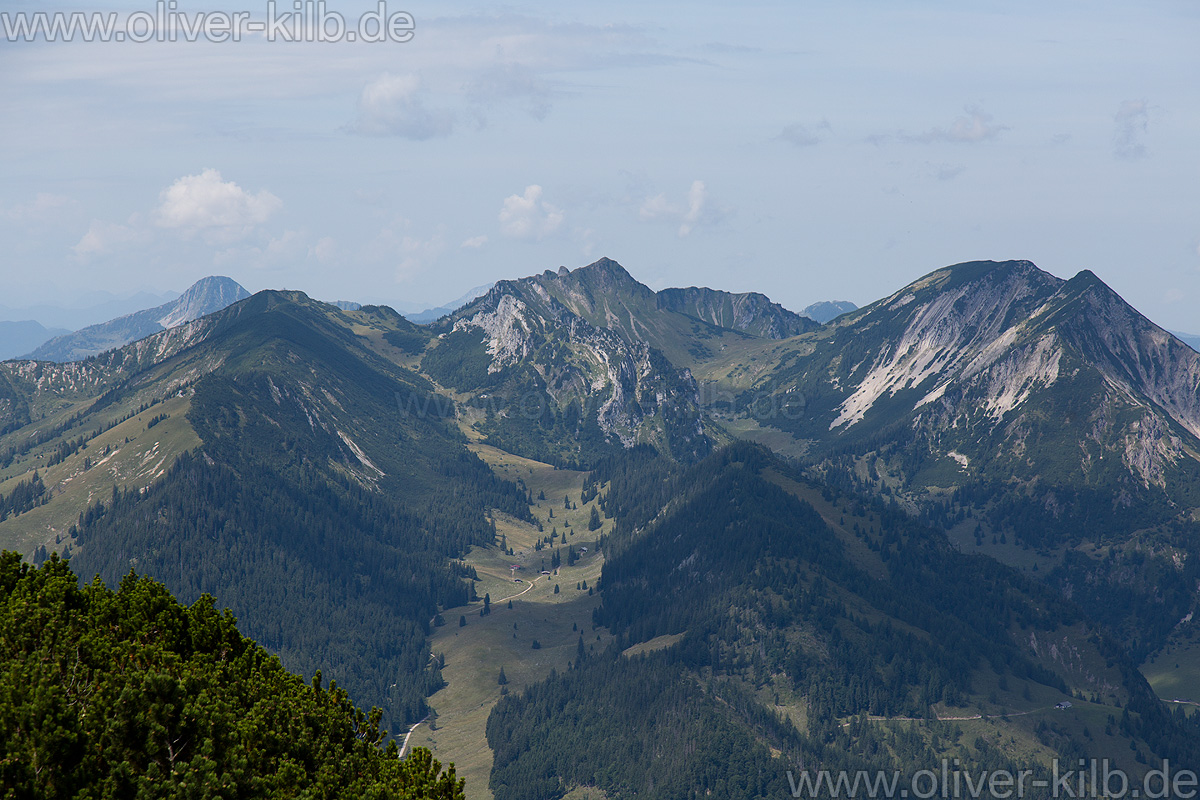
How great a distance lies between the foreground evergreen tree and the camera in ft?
220

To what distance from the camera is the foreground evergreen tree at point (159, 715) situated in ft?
220

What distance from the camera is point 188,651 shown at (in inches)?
4156

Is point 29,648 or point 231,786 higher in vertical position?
point 29,648

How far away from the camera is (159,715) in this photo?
2899 inches

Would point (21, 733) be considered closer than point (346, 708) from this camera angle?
Yes

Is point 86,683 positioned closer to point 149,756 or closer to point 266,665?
point 149,756

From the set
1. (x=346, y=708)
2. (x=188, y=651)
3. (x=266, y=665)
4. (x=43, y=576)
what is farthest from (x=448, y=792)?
(x=43, y=576)

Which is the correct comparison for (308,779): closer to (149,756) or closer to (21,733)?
(149,756)

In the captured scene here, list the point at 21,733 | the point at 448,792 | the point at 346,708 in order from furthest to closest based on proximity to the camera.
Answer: the point at 346,708 → the point at 448,792 → the point at 21,733

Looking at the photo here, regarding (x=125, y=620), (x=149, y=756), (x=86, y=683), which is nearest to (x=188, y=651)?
(x=125, y=620)

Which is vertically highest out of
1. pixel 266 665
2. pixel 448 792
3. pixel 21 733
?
pixel 21 733

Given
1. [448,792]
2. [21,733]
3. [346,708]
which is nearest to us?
[21,733]

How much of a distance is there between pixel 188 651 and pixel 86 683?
2844 centimetres

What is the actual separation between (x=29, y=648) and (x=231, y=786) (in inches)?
1221
